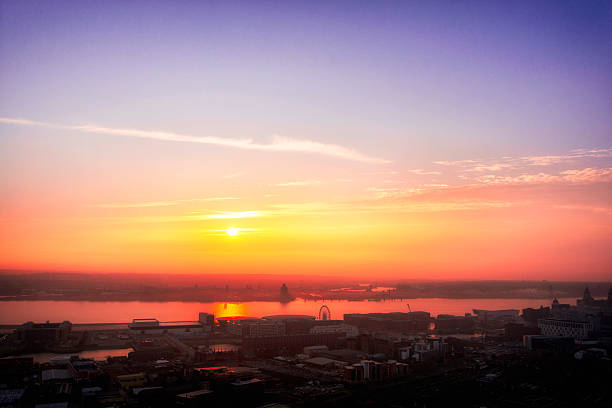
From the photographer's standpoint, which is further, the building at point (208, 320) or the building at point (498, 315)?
the building at point (498, 315)

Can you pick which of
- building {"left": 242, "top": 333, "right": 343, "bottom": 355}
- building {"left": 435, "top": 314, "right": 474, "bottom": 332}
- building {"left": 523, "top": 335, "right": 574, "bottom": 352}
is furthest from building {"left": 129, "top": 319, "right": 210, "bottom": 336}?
building {"left": 523, "top": 335, "right": 574, "bottom": 352}

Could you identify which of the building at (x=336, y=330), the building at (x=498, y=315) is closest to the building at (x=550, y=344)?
the building at (x=336, y=330)

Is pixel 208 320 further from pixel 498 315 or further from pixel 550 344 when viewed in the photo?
pixel 498 315

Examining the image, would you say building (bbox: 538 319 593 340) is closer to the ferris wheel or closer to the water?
the ferris wheel

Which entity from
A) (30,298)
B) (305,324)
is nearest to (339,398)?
(305,324)

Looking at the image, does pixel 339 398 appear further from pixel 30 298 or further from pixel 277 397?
pixel 30 298

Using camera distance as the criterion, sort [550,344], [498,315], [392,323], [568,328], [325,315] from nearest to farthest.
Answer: [550,344]
[568,328]
[392,323]
[325,315]
[498,315]

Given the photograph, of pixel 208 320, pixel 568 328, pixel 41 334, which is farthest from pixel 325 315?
pixel 41 334

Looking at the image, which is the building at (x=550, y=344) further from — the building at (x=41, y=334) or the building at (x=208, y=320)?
the building at (x=41, y=334)

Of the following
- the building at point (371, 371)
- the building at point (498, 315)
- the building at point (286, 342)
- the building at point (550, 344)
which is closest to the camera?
the building at point (371, 371)
